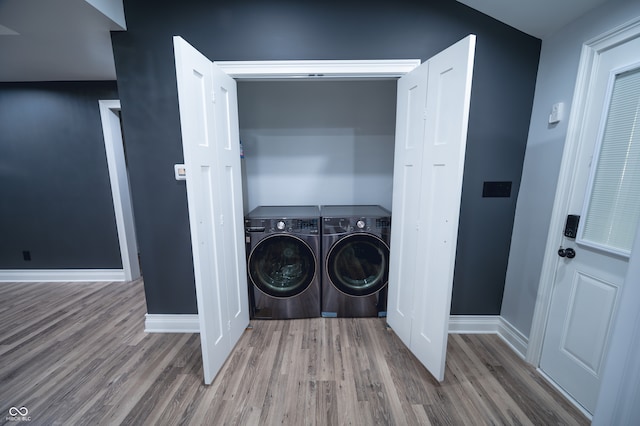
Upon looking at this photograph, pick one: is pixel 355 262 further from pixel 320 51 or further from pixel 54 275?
pixel 54 275

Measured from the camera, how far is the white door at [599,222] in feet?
3.95

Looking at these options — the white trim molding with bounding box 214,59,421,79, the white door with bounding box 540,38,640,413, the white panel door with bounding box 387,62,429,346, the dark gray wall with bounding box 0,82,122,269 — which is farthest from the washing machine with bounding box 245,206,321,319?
the dark gray wall with bounding box 0,82,122,269

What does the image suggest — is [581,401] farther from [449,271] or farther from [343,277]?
[343,277]

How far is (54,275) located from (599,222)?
5153 mm

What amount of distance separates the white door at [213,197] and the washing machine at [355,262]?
0.75 metres

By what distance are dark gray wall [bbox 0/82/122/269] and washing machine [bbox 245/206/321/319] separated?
2.09 metres

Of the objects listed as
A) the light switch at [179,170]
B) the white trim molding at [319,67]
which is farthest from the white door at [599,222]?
the light switch at [179,170]

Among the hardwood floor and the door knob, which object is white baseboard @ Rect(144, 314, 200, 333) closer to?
the hardwood floor

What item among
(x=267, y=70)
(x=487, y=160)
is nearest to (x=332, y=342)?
(x=487, y=160)

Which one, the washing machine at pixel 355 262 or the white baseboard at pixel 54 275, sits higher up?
the washing machine at pixel 355 262

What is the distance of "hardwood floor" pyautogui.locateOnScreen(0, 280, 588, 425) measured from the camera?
137cm

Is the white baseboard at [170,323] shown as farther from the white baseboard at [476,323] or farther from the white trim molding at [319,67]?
the white baseboard at [476,323]

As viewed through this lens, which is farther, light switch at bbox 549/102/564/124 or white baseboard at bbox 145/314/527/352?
white baseboard at bbox 145/314/527/352

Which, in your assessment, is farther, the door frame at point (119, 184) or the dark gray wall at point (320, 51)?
the door frame at point (119, 184)
